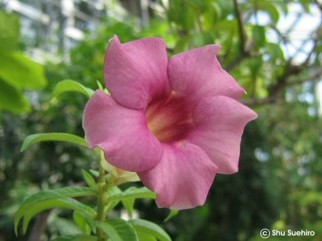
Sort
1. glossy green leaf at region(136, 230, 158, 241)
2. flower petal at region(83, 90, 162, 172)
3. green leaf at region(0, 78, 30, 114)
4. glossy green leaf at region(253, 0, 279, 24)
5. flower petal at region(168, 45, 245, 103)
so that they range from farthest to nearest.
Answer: green leaf at region(0, 78, 30, 114) → glossy green leaf at region(253, 0, 279, 24) → glossy green leaf at region(136, 230, 158, 241) → flower petal at region(168, 45, 245, 103) → flower petal at region(83, 90, 162, 172)

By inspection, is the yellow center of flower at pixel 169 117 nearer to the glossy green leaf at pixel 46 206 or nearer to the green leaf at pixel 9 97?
the glossy green leaf at pixel 46 206

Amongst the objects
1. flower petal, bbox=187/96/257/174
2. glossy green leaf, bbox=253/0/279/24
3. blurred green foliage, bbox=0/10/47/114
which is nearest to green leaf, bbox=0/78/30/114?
blurred green foliage, bbox=0/10/47/114

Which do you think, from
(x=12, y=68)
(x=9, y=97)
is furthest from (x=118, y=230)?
(x=12, y=68)

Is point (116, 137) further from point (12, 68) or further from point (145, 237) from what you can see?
point (12, 68)

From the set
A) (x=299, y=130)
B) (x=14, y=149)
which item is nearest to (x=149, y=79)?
(x=14, y=149)

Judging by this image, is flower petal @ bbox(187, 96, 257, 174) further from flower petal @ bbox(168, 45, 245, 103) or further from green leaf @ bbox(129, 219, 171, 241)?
green leaf @ bbox(129, 219, 171, 241)

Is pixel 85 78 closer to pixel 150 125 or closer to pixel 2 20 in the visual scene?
pixel 2 20
